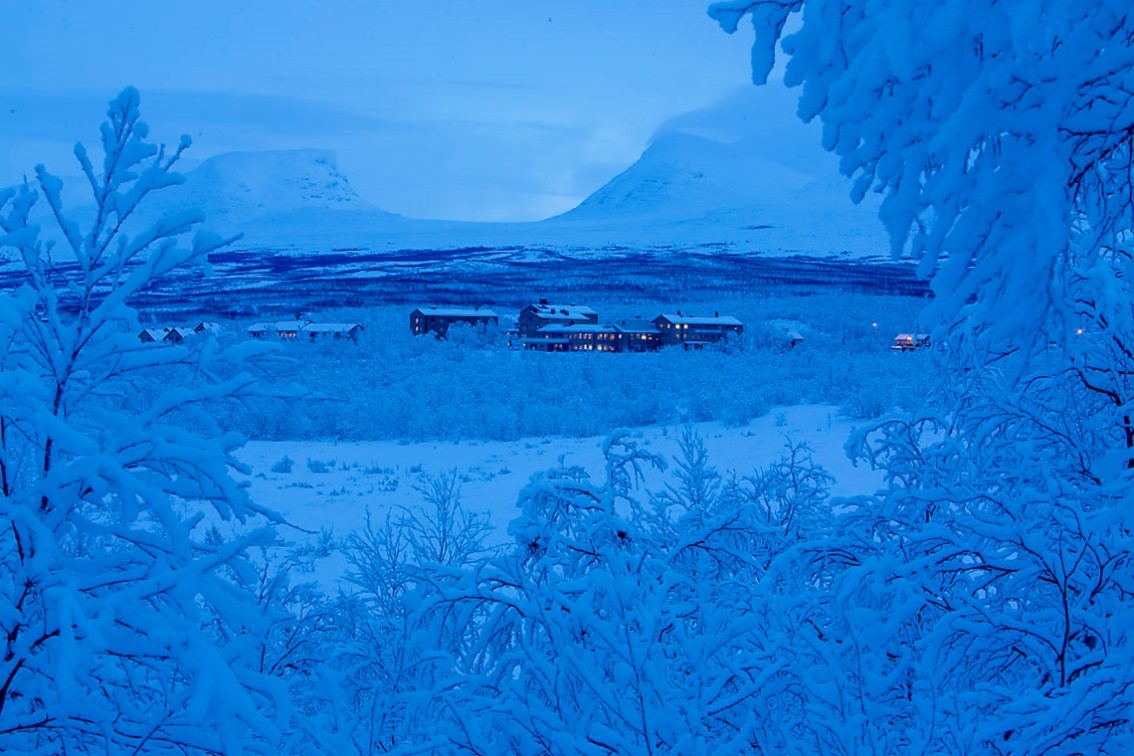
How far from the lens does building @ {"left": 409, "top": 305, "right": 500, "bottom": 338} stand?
6291cm

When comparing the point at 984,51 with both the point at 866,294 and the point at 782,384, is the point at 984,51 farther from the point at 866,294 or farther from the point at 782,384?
the point at 866,294

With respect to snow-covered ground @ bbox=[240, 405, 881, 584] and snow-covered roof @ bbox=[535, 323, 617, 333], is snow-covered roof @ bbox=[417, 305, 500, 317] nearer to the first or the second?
snow-covered roof @ bbox=[535, 323, 617, 333]

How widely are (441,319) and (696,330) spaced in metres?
20.9

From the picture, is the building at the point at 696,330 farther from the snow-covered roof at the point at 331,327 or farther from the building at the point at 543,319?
the snow-covered roof at the point at 331,327

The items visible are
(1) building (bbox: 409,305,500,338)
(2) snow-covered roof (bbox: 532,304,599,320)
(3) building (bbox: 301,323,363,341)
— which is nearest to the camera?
(3) building (bbox: 301,323,363,341)

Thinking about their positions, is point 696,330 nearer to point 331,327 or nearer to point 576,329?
point 576,329

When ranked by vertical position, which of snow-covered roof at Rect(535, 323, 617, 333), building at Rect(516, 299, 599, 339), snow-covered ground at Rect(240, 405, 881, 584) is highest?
building at Rect(516, 299, 599, 339)

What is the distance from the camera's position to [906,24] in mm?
1663

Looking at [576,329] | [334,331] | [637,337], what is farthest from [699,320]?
[334,331]

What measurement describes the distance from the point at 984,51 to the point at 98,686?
3294 mm

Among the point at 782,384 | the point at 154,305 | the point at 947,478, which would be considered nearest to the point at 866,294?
the point at 782,384

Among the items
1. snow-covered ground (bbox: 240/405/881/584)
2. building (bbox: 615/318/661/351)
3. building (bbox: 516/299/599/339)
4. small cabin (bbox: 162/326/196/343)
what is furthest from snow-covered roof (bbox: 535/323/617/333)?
small cabin (bbox: 162/326/196/343)

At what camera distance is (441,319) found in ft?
208

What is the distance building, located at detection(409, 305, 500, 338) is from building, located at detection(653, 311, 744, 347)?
14.9 m
